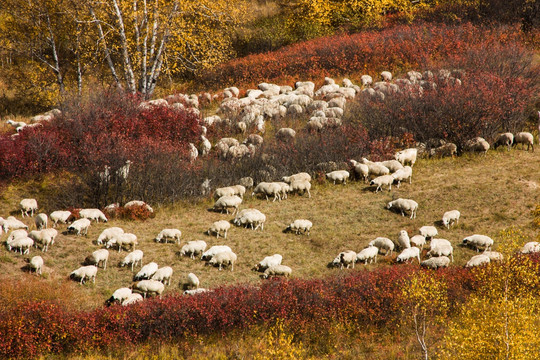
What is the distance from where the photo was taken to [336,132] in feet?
94.5

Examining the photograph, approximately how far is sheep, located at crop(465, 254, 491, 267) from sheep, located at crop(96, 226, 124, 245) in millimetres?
11946

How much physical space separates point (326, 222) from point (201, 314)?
875 centimetres

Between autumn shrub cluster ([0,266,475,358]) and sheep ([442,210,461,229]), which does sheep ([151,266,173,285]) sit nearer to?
autumn shrub cluster ([0,266,475,358])

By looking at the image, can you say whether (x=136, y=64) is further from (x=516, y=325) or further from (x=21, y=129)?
(x=516, y=325)

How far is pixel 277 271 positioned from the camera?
17953mm

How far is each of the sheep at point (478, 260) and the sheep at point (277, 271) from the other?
223 inches

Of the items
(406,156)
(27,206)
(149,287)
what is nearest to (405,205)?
(406,156)

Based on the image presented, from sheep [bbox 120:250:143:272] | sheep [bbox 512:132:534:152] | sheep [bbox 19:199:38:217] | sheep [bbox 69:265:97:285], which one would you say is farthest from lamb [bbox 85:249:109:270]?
sheep [bbox 512:132:534:152]

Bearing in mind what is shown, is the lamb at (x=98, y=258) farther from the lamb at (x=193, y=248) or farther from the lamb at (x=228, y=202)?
the lamb at (x=228, y=202)

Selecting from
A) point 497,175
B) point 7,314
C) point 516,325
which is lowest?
point 497,175

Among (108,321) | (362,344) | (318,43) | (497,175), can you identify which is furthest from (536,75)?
(108,321)

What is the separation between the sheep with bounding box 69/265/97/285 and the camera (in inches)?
674

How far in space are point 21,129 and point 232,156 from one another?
1153 cm

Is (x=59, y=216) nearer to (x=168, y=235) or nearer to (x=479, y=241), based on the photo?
(x=168, y=235)
